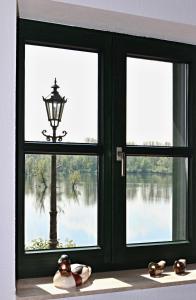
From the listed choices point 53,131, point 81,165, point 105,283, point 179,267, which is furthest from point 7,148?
point 179,267

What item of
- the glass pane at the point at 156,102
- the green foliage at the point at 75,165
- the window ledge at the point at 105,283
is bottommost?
the window ledge at the point at 105,283

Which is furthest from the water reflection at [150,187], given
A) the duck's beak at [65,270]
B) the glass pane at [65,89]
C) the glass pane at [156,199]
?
the duck's beak at [65,270]

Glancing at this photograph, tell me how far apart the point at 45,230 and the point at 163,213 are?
0.67 metres

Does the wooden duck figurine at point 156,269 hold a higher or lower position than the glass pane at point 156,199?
lower

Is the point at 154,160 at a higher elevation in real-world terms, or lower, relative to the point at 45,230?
higher

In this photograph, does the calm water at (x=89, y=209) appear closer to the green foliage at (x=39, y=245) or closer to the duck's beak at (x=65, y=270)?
the green foliage at (x=39, y=245)

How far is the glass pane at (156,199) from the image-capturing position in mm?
2475

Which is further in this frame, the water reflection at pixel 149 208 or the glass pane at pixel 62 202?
the water reflection at pixel 149 208

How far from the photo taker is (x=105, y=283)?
2.14 meters

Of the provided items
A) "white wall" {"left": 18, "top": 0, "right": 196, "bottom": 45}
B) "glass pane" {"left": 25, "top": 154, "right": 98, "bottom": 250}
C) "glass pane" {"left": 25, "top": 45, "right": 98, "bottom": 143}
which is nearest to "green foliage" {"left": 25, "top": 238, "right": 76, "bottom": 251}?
"glass pane" {"left": 25, "top": 154, "right": 98, "bottom": 250}

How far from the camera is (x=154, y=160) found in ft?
8.34

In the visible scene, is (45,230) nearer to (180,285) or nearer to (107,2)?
(180,285)

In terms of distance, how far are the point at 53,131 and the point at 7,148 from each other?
0.41 meters

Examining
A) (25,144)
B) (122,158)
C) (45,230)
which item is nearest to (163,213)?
(122,158)
